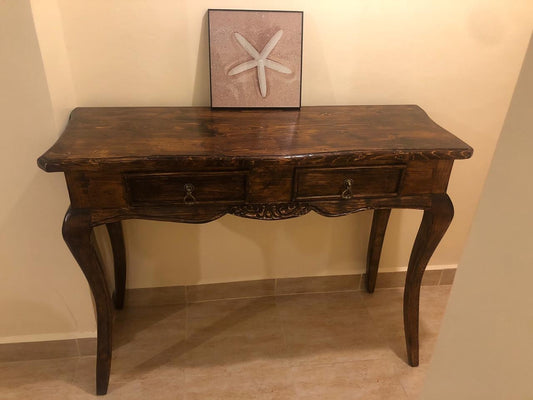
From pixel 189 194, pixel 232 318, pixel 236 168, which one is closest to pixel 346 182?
pixel 236 168

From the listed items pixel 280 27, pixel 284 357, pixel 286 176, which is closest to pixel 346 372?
pixel 284 357

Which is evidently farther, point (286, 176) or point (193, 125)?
point (193, 125)

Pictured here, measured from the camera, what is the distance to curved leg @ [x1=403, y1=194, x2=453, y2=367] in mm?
1334

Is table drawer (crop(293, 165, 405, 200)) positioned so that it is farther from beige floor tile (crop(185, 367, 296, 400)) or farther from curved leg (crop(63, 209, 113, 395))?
beige floor tile (crop(185, 367, 296, 400))

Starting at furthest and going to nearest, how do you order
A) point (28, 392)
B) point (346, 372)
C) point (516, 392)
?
point (346, 372) → point (28, 392) → point (516, 392)

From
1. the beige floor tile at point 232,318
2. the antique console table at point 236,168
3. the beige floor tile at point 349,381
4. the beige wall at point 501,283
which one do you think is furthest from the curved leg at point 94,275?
the beige wall at point 501,283

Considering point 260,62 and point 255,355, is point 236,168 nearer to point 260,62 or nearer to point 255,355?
point 260,62

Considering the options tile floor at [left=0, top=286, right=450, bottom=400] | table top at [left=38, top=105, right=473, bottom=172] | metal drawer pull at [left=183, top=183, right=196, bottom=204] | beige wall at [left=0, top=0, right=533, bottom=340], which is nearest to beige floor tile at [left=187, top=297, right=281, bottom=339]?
tile floor at [left=0, top=286, right=450, bottom=400]

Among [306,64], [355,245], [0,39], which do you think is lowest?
[355,245]

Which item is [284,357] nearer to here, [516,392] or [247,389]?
[247,389]

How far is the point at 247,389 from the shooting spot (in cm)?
155

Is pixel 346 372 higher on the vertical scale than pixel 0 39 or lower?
lower

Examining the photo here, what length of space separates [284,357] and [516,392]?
1150mm

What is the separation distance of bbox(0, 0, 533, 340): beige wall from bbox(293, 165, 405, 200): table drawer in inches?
17.8
